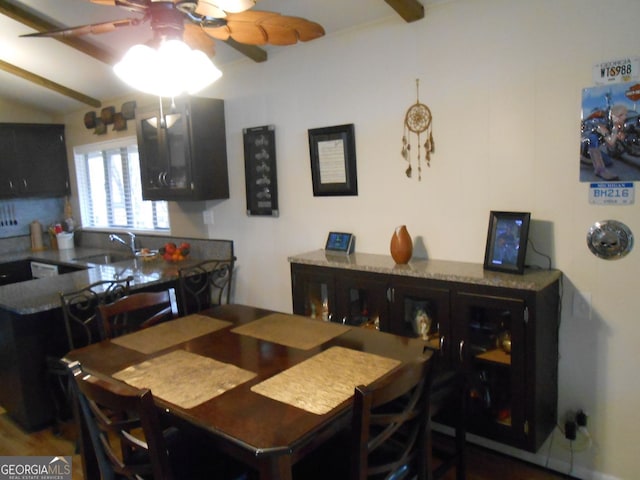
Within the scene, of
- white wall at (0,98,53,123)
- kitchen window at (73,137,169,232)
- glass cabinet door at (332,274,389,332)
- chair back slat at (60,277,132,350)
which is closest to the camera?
glass cabinet door at (332,274,389,332)

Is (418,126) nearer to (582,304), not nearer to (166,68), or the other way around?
(582,304)

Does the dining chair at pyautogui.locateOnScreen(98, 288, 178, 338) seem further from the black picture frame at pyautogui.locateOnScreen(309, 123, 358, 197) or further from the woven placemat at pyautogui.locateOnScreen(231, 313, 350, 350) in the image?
the black picture frame at pyautogui.locateOnScreen(309, 123, 358, 197)

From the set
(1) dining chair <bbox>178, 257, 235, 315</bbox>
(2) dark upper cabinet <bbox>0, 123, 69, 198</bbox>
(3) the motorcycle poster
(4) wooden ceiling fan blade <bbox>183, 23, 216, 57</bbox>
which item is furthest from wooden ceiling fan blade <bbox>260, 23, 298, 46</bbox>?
(2) dark upper cabinet <bbox>0, 123, 69, 198</bbox>

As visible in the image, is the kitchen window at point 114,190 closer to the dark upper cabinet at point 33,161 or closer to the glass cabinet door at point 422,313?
the dark upper cabinet at point 33,161

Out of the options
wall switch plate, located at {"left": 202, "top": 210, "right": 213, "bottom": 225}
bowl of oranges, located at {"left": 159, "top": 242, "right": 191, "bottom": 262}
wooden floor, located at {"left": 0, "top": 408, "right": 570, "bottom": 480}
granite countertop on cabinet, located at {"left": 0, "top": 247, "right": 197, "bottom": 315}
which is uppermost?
wall switch plate, located at {"left": 202, "top": 210, "right": 213, "bottom": 225}

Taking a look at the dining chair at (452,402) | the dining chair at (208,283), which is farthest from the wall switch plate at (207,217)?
the dining chair at (452,402)

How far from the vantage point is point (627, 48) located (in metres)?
1.93

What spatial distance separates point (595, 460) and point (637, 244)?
1042 millimetres

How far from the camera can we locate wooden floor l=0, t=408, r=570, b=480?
2289mm

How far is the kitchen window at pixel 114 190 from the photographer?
4.42 metres

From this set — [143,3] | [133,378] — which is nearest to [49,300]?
[133,378]

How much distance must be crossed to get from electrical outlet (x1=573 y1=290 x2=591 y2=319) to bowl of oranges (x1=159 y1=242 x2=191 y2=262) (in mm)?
2832

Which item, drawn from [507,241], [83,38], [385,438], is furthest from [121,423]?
[83,38]

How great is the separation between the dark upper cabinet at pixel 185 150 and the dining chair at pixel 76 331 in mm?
872
